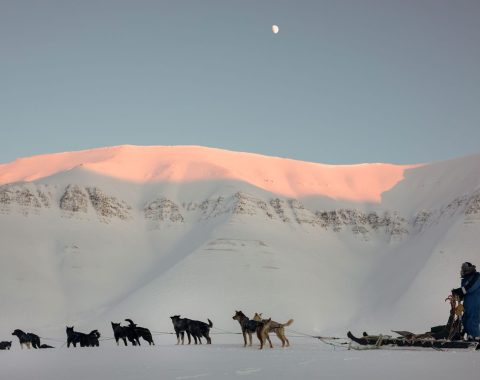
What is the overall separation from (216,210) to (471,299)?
91578 millimetres

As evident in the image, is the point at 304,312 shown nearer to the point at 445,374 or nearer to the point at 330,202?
the point at 330,202

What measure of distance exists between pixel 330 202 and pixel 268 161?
60.6ft

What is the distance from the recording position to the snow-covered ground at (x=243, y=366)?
44.3ft

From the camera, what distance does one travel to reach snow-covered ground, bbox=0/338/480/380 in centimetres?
1351

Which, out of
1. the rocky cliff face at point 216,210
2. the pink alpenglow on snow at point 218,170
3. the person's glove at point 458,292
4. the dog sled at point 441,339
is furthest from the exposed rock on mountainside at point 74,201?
the person's glove at point 458,292

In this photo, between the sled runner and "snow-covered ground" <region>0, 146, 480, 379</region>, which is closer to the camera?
the sled runner

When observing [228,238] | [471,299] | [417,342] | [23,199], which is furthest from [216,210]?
[471,299]

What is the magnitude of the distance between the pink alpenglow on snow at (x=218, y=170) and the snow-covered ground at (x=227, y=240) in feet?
1.47

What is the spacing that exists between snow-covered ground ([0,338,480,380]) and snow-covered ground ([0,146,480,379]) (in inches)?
1839

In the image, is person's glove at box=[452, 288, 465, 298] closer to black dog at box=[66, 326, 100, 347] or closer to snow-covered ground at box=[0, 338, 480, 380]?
snow-covered ground at box=[0, 338, 480, 380]

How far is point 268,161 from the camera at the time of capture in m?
135

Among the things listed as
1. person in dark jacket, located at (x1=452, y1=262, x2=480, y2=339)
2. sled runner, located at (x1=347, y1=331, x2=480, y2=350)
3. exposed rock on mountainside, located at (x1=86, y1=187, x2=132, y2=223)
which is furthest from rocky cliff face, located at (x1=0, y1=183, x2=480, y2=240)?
person in dark jacket, located at (x1=452, y1=262, x2=480, y2=339)

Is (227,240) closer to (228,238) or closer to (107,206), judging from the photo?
(228,238)

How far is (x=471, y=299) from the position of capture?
21500 mm
